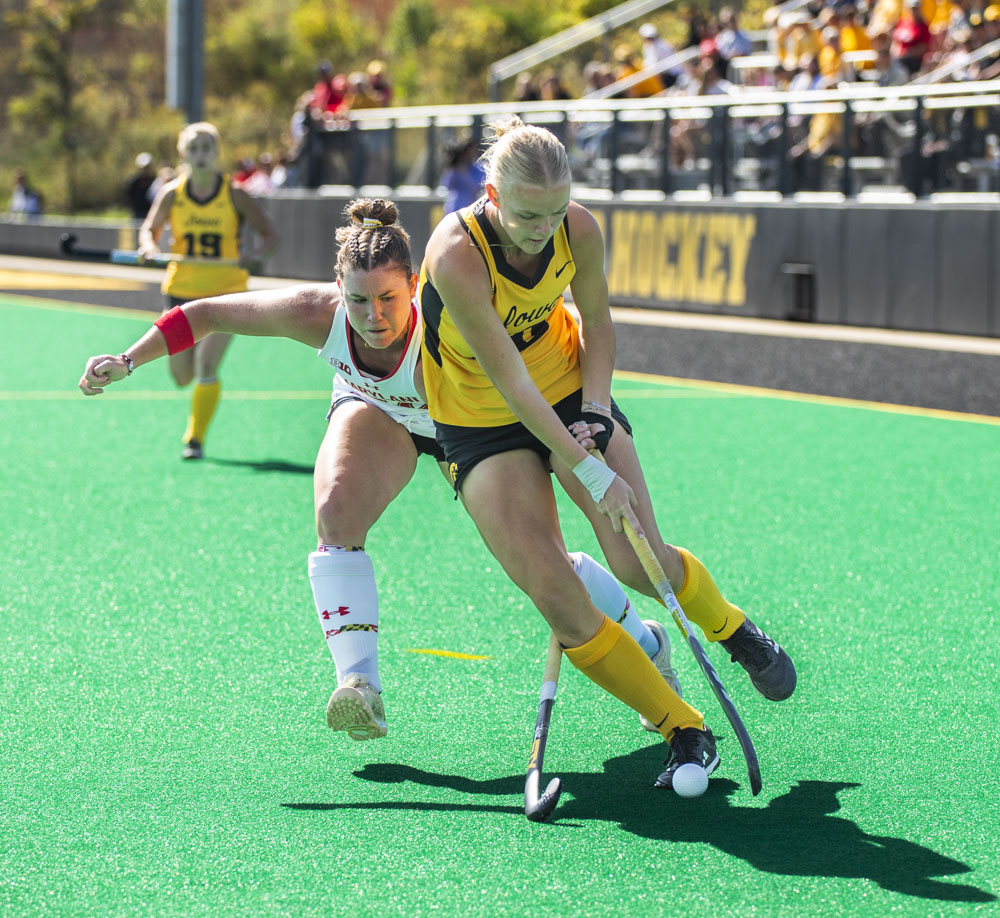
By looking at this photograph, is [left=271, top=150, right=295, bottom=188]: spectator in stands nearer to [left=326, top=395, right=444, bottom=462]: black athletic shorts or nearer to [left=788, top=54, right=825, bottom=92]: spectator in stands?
[left=788, top=54, right=825, bottom=92]: spectator in stands

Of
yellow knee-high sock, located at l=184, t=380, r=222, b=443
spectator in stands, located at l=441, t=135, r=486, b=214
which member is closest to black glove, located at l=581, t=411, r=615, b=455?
yellow knee-high sock, located at l=184, t=380, r=222, b=443

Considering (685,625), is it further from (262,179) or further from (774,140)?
(262,179)

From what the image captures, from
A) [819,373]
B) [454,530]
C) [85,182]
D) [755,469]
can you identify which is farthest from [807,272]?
[85,182]

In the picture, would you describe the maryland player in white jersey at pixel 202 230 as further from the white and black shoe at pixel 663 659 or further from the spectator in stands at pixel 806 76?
the spectator in stands at pixel 806 76

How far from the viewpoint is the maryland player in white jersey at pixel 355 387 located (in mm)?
4102

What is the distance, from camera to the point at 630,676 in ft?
12.2

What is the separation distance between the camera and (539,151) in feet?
11.2

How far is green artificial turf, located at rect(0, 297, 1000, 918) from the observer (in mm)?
3287

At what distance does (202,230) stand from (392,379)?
529 centimetres

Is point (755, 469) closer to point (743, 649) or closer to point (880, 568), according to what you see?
point (880, 568)

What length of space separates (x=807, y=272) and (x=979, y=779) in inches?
336

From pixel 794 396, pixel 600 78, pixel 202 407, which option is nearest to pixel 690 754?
pixel 202 407

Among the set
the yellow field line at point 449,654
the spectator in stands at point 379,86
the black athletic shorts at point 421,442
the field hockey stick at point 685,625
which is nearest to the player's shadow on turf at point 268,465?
the yellow field line at point 449,654

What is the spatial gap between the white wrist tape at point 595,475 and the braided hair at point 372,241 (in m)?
0.82
